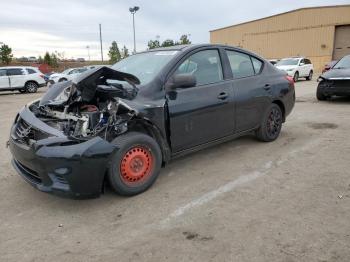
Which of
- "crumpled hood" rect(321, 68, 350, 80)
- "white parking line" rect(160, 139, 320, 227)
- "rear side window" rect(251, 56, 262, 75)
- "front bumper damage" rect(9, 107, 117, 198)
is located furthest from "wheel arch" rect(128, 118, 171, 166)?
"crumpled hood" rect(321, 68, 350, 80)

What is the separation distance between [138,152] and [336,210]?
7.12 feet

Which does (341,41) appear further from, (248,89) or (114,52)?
(248,89)

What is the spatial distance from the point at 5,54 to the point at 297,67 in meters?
38.5

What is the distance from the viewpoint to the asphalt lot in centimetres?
286

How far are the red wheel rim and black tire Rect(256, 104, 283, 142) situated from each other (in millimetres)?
2541

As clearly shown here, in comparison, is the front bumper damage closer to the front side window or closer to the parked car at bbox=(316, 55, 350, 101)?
the front side window

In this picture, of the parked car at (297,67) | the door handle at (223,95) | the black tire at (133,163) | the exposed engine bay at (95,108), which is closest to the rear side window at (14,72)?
the parked car at (297,67)

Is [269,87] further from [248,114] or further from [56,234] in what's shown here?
[56,234]

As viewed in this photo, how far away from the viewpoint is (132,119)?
387 cm

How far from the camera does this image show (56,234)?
3.21 metres

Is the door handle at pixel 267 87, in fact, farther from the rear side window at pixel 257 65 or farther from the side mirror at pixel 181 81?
the side mirror at pixel 181 81

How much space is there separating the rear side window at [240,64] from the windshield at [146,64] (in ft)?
3.47

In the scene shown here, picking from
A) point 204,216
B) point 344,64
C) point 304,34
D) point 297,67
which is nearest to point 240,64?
point 204,216

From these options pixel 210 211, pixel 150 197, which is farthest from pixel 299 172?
pixel 150 197
